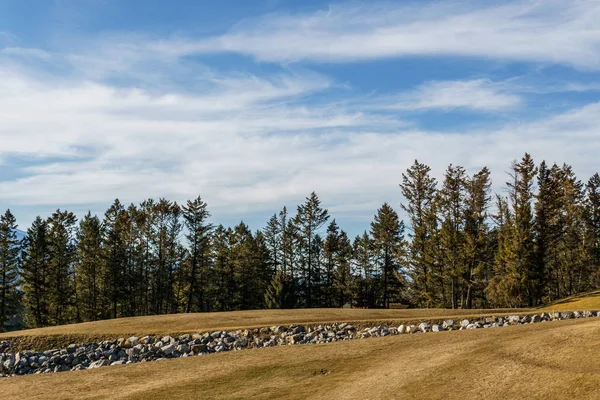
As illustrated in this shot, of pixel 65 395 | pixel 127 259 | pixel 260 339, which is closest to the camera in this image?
pixel 65 395

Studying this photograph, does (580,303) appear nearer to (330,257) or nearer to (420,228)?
(420,228)

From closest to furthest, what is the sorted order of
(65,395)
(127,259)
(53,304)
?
(65,395), (53,304), (127,259)

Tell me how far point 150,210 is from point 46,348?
39.7m

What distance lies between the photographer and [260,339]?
2698 centimetres

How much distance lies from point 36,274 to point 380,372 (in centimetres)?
5963

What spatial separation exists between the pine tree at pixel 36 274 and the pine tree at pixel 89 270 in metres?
4.11

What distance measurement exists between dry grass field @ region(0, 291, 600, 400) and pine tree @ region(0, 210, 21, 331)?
50.4 meters

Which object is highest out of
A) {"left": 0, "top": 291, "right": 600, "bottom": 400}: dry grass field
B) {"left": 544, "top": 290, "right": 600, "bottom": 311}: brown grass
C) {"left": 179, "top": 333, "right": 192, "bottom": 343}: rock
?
{"left": 0, "top": 291, "right": 600, "bottom": 400}: dry grass field

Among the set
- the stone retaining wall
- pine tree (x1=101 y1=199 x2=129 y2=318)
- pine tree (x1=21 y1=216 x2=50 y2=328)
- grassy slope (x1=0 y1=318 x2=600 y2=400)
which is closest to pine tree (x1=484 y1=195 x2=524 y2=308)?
the stone retaining wall

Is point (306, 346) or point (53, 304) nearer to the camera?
point (306, 346)

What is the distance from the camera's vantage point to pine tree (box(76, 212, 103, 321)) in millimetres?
66062

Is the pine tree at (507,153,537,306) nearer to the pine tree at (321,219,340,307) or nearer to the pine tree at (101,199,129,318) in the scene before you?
the pine tree at (321,219,340,307)

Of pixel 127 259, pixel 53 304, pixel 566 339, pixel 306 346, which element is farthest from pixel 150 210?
pixel 566 339

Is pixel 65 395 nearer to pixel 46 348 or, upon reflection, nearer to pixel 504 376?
pixel 504 376
